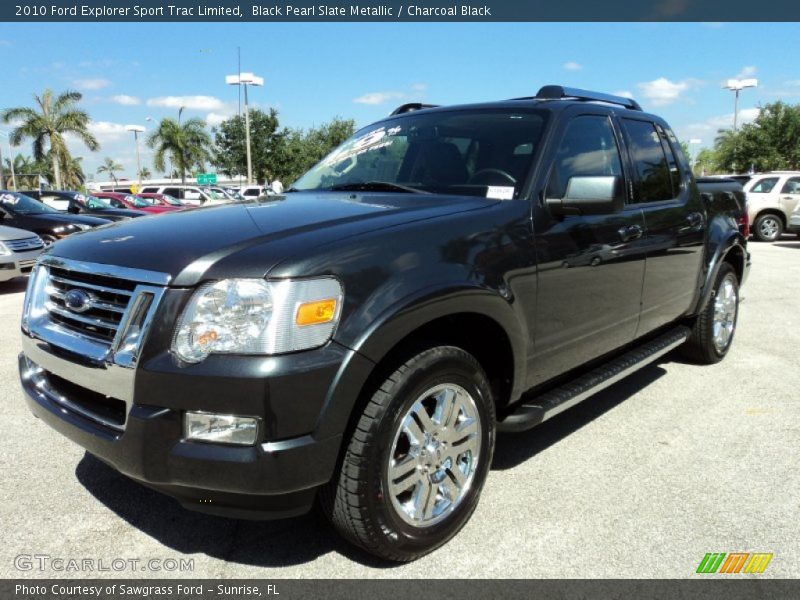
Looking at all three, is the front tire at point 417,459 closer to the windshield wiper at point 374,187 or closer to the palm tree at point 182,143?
the windshield wiper at point 374,187

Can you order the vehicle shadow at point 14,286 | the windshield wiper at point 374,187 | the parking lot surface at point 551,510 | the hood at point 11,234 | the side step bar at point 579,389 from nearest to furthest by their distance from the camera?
the parking lot surface at point 551,510
the side step bar at point 579,389
the windshield wiper at point 374,187
the hood at point 11,234
the vehicle shadow at point 14,286

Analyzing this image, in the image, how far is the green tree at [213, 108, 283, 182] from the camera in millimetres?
44031

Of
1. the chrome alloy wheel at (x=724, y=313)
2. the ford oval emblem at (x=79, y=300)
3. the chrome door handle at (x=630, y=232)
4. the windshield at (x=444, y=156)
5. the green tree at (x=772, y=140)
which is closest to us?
the ford oval emblem at (x=79, y=300)

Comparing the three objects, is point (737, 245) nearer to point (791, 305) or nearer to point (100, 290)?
point (791, 305)

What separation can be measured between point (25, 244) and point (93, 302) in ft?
27.5

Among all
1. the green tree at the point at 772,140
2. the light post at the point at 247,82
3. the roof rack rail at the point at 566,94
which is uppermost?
the light post at the point at 247,82

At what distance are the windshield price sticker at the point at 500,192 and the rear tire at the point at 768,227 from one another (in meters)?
16.5

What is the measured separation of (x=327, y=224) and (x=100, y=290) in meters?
0.86

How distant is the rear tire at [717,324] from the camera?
16.4ft

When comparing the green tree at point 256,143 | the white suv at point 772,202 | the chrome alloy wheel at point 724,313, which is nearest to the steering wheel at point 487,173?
the chrome alloy wheel at point 724,313

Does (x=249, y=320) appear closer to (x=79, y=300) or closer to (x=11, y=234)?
(x=79, y=300)

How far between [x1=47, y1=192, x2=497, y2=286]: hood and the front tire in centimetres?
59

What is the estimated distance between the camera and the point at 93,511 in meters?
2.89

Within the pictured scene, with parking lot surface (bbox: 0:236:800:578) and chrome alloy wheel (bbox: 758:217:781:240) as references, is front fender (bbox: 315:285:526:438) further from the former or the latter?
chrome alloy wheel (bbox: 758:217:781:240)
